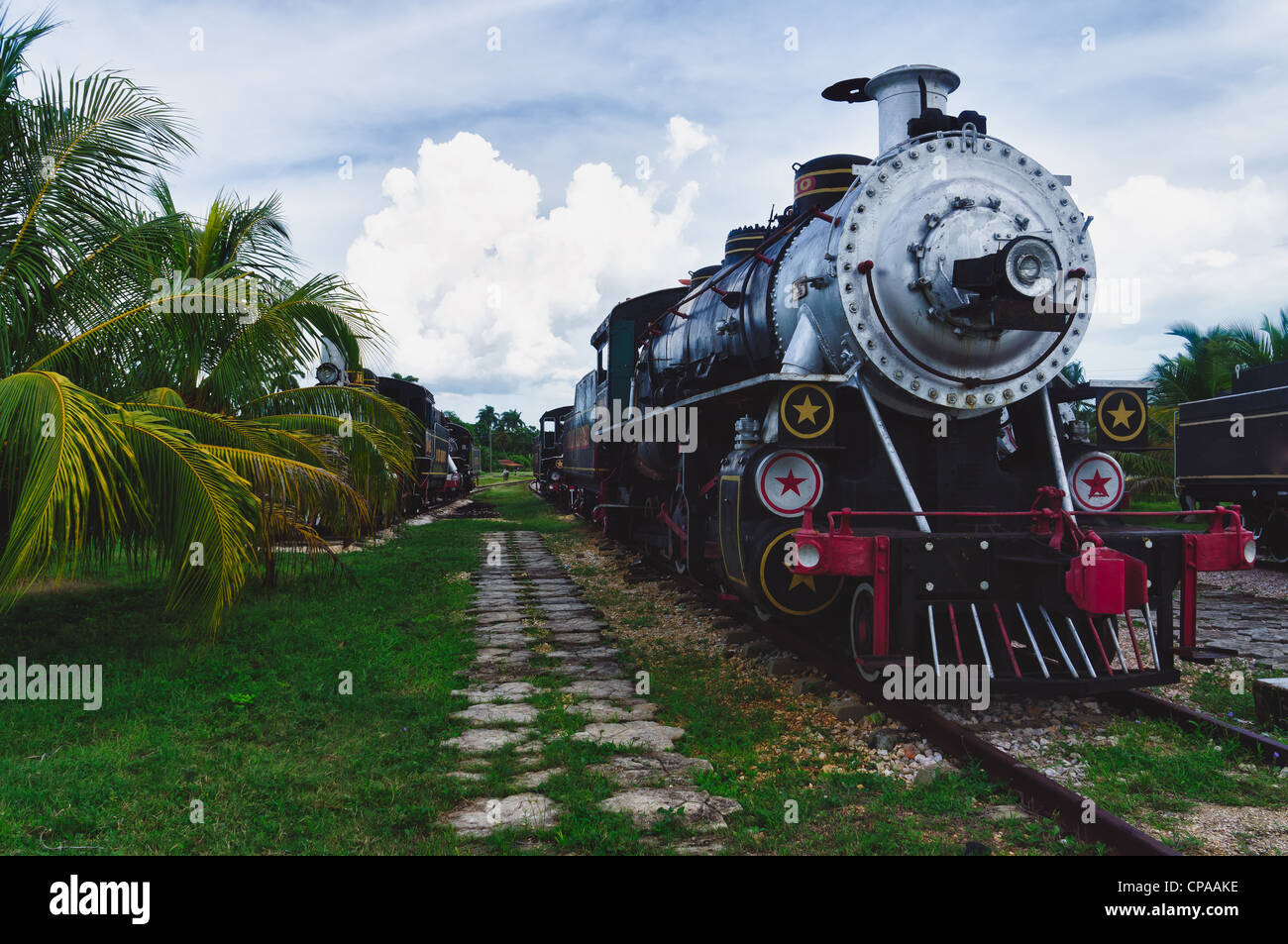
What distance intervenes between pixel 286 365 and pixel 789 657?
5.70 meters

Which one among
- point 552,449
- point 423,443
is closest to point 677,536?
point 423,443

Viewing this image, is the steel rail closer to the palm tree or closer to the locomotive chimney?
the locomotive chimney

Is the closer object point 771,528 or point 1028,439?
point 771,528

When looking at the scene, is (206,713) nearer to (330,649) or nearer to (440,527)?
(330,649)

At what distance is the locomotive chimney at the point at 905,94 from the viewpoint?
6.09 metres

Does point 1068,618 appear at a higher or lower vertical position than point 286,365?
lower

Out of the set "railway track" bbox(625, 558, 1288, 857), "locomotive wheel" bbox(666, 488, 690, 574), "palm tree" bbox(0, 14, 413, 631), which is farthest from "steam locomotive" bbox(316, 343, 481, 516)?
"railway track" bbox(625, 558, 1288, 857)

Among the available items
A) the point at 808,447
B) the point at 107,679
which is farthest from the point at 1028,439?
the point at 107,679

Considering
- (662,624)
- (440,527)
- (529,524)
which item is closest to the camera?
(662,624)

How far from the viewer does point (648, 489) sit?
10938mm

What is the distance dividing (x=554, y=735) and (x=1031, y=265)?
389 cm

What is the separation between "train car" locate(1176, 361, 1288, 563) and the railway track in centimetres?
939

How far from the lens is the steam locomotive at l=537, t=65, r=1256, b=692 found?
4.67 m

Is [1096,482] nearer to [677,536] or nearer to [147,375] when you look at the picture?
[677,536]
